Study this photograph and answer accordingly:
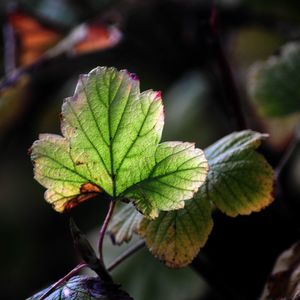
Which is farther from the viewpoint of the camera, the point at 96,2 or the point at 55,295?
the point at 96,2

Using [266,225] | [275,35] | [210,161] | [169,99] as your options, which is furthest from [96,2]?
[210,161]

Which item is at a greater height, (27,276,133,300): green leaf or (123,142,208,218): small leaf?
(123,142,208,218): small leaf

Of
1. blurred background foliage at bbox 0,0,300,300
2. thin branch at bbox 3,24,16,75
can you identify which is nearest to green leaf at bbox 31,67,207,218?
blurred background foliage at bbox 0,0,300,300

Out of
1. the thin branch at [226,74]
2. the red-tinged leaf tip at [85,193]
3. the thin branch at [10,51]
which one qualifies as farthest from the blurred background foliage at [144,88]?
the red-tinged leaf tip at [85,193]

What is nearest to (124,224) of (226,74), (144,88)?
(226,74)

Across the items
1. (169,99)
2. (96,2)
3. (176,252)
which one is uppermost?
(96,2)

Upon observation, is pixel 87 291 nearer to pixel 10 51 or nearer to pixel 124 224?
pixel 124 224

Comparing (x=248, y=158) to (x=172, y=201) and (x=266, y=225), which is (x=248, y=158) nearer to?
(x=172, y=201)

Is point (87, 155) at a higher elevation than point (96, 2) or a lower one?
lower

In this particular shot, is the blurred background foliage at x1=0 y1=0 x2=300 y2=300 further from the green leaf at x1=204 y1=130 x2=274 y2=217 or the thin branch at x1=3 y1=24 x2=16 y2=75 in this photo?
the green leaf at x1=204 y1=130 x2=274 y2=217
